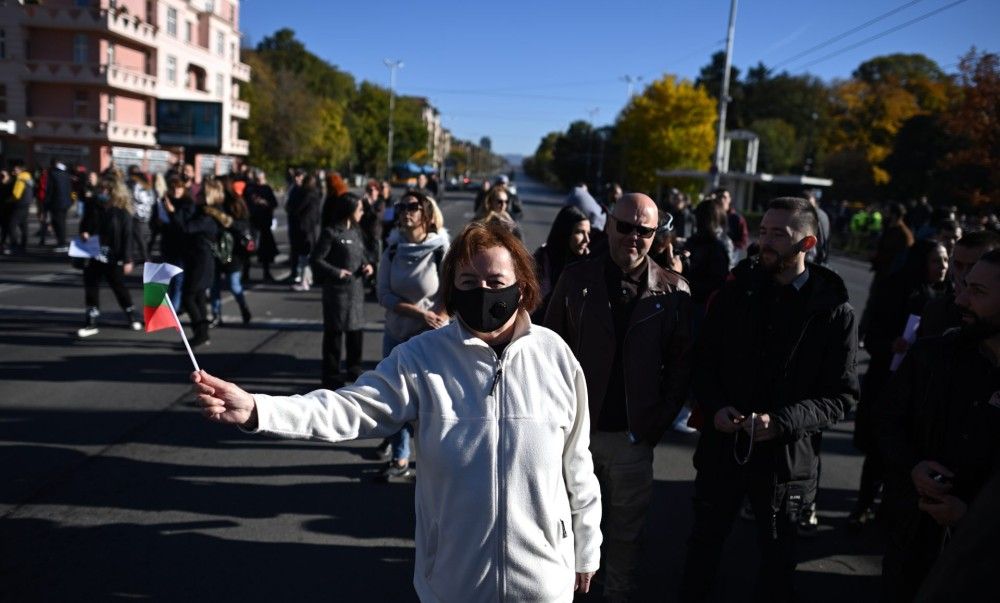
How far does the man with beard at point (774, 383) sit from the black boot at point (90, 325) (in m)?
8.30

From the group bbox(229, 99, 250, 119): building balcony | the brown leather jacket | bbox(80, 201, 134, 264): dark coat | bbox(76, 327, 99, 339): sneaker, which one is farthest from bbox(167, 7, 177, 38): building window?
the brown leather jacket

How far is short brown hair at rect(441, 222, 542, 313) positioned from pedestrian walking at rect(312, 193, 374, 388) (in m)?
4.23

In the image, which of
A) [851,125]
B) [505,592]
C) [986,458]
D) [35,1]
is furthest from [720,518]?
[851,125]

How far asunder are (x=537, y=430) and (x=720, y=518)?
72.3 inches

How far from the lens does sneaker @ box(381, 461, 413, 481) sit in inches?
227

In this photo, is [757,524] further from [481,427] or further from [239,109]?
[239,109]

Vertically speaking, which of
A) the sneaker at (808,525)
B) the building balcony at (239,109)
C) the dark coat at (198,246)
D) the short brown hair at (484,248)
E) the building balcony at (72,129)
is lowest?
the sneaker at (808,525)

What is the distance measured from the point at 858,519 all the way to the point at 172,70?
189 ft

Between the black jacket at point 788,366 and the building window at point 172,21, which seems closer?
the black jacket at point 788,366

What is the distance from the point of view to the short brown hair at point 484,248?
8.59ft

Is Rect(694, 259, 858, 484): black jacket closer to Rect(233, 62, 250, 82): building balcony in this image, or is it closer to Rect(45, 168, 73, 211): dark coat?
Rect(45, 168, 73, 211): dark coat

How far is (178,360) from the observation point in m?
8.91

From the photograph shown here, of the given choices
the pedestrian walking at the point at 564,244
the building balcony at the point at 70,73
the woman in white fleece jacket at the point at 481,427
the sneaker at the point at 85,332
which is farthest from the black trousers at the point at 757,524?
the building balcony at the point at 70,73

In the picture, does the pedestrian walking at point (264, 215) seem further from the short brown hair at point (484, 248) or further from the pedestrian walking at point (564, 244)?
the short brown hair at point (484, 248)
